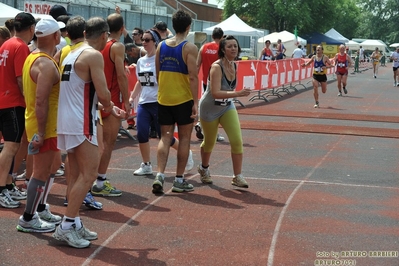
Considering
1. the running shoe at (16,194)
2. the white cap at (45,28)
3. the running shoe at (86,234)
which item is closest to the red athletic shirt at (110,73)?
the running shoe at (16,194)

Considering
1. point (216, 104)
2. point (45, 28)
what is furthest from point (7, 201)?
point (216, 104)

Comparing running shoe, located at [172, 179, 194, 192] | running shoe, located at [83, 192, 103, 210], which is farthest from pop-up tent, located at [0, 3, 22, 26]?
running shoe, located at [83, 192, 103, 210]

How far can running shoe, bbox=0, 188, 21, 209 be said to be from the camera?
7.75 meters

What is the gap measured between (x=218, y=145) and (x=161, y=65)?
4.74 m

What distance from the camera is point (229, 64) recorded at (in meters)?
9.14

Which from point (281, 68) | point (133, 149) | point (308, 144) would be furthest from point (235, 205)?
point (281, 68)

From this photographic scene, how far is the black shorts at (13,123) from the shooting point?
789 cm

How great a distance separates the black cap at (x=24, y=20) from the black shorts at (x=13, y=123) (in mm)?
860

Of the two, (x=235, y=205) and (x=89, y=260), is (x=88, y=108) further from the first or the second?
(x=235, y=205)

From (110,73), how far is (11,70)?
1.15 metres

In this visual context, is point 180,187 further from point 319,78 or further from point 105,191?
point 319,78

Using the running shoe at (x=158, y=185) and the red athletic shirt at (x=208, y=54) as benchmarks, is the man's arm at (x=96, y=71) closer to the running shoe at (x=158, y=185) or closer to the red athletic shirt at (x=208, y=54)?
the running shoe at (x=158, y=185)

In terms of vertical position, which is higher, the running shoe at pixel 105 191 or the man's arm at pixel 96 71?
the man's arm at pixel 96 71

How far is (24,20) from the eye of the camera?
25.4 feet
